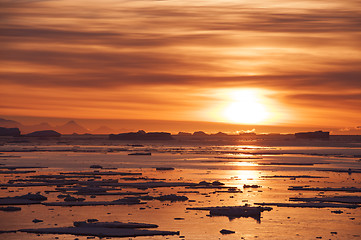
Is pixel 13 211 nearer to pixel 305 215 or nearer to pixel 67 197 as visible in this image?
pixel 67 197

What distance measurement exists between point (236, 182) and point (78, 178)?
34.1 feet

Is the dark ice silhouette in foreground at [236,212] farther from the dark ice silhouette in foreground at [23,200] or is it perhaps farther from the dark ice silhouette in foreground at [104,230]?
the dark ice silhouette in foreground at [23,200]

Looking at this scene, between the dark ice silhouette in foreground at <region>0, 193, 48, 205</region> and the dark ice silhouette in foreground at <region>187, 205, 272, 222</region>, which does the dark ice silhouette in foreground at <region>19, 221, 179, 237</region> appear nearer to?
the dark ice silhouette in foreground at <region>187, 205, 272, 222</region>

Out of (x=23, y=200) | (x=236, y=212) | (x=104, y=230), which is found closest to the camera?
(x=104, y=230)

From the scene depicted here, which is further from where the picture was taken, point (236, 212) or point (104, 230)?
point (236, 212)

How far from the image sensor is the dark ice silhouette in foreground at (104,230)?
59.9 ft

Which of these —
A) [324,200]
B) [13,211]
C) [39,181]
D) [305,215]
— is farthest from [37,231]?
[39,181]

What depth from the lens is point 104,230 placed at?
18719 millimetres

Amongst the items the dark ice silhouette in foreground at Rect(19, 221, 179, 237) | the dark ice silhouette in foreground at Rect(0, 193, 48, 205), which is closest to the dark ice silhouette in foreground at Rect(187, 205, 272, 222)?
the dark ice silhouette in foreground at Rect(19, 221, 179, 237)

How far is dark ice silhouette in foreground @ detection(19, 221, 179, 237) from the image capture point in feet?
59.9

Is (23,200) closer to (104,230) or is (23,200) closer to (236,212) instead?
(104,230)

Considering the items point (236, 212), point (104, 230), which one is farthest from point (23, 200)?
point (236, 212)

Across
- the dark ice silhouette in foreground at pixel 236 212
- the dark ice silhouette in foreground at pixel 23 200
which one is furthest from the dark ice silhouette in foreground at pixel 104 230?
the dark ice silhouette in foreground at pixel 23 200

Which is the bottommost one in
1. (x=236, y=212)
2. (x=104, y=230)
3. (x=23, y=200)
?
(x=104, y=230)
